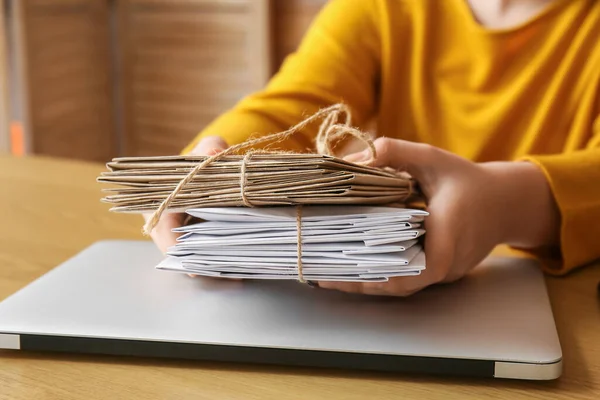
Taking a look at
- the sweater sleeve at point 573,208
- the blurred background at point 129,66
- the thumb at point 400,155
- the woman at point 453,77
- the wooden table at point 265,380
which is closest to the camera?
the wooden table at point 265,380

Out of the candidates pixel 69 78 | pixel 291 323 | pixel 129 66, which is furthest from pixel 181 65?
pixel 291 323

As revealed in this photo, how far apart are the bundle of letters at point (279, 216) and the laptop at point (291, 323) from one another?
0.13ft

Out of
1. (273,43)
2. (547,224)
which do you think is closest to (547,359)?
(547,224)

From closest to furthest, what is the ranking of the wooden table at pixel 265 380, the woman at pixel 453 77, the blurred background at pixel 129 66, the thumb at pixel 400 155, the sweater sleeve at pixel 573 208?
the wooden table at pixel 265 380 → the thumb at pixel 400 155 → the sweater sleeve at pixel 573 208 → the woman at pixel 453 77 → the blurred background at pixel 129 66

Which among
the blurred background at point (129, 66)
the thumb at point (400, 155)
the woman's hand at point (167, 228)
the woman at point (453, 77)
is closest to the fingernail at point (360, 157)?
the thumb at point (400, 155)

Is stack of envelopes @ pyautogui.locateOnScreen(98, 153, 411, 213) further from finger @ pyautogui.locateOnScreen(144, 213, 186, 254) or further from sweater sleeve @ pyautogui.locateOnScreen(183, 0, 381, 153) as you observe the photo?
sweater sleeve @ pyautogui.locateOnScreen(183, 0, 381, 153)

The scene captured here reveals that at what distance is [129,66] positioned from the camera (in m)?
3.13

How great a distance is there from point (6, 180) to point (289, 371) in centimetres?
70

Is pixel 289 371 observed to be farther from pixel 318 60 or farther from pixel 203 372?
pixel 318 60

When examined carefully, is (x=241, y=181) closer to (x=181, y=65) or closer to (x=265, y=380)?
(x=265, y=380)

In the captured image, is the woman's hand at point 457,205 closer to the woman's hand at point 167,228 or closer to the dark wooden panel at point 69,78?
the woman's hand at point 167,228

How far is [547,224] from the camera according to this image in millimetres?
735

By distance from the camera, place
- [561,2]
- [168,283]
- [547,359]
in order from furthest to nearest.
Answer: [561,2], [168,283], [547,359]

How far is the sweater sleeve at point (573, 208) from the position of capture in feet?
2.39
